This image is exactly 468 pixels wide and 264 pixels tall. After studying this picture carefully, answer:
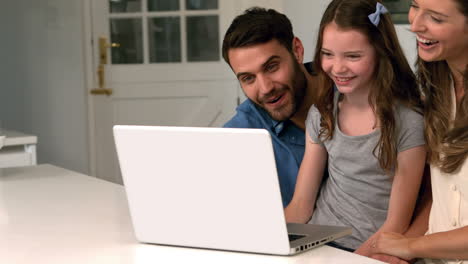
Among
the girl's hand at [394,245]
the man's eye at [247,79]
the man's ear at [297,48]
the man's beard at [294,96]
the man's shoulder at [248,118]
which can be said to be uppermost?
the man's ear at [297,48]

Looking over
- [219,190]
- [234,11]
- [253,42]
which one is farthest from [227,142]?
[234,11]

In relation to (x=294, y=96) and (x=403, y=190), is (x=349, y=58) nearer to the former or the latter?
(x=403, y=190)

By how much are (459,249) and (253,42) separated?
3.00 feet

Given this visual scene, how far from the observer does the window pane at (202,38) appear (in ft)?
16.0

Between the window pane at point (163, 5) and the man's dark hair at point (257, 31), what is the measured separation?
2602 millimetres

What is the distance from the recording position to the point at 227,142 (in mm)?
1365

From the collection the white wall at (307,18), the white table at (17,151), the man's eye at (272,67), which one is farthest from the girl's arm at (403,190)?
the white wall at (307,18)

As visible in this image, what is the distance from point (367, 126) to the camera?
71.5 inches

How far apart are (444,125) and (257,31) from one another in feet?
2.50

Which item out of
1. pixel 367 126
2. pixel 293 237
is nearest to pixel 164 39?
pixel 367 126

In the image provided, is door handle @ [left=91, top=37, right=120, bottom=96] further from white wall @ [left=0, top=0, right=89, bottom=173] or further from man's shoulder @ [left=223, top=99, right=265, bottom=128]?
man's shoulder @ [left=223, top=99, right=265, bottom=128]

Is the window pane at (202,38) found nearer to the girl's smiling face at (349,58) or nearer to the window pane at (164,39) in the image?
the window pane at (164,39)

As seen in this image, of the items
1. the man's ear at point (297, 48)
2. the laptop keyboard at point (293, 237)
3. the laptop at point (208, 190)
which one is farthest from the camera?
the man's ear at point (297, 48)

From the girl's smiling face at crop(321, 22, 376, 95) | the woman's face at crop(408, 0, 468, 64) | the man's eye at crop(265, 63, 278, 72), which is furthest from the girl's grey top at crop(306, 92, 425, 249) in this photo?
the man's eye at crop(265, 63, 278, 72)
